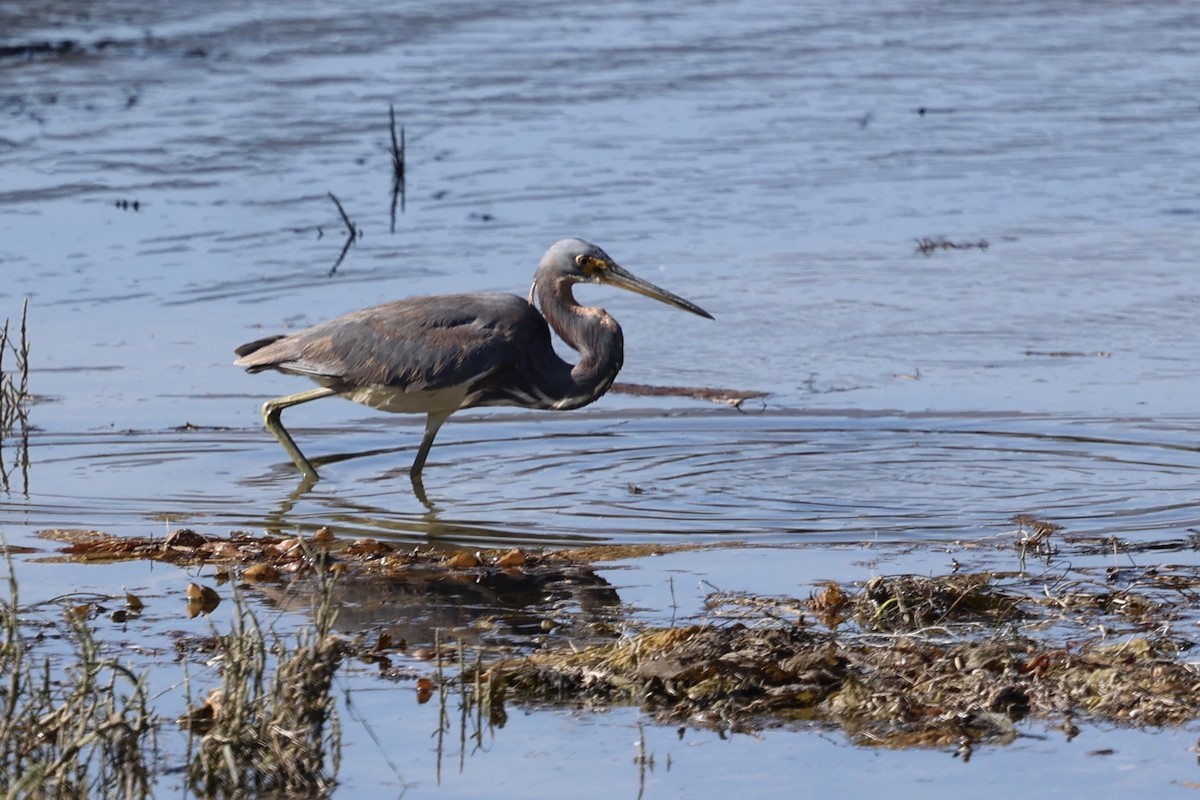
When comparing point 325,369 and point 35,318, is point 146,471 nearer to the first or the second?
point 325,369

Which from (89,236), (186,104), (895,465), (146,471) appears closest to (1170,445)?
(895,465)

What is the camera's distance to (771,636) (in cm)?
565

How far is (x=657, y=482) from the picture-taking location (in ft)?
29.1

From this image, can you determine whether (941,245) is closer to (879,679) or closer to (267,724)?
(879,679)

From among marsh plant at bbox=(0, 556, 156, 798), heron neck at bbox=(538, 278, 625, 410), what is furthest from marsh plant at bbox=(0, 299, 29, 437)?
marsh plant at bbox=(0, 556, 156, 798)

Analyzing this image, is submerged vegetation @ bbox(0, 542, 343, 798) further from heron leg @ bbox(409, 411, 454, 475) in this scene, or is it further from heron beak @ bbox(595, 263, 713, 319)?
heron beak @ bbox(595, 263, 713, 319)

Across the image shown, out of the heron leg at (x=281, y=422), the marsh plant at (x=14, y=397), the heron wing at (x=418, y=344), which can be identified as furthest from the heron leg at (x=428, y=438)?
the marsh plant at (x=14, y=397)

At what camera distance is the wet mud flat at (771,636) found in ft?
17.5

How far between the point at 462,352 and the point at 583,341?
2.21ft

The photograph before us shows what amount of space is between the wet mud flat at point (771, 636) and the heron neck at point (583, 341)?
85.0 inches

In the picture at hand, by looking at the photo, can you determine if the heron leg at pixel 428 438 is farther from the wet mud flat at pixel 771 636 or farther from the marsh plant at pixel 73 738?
the marsh plant at pixel 73 738

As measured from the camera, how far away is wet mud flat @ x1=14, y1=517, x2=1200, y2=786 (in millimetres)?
5328

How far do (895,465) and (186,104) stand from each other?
11.7 metres

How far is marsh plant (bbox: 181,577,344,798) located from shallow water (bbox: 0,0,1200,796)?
0.78m
